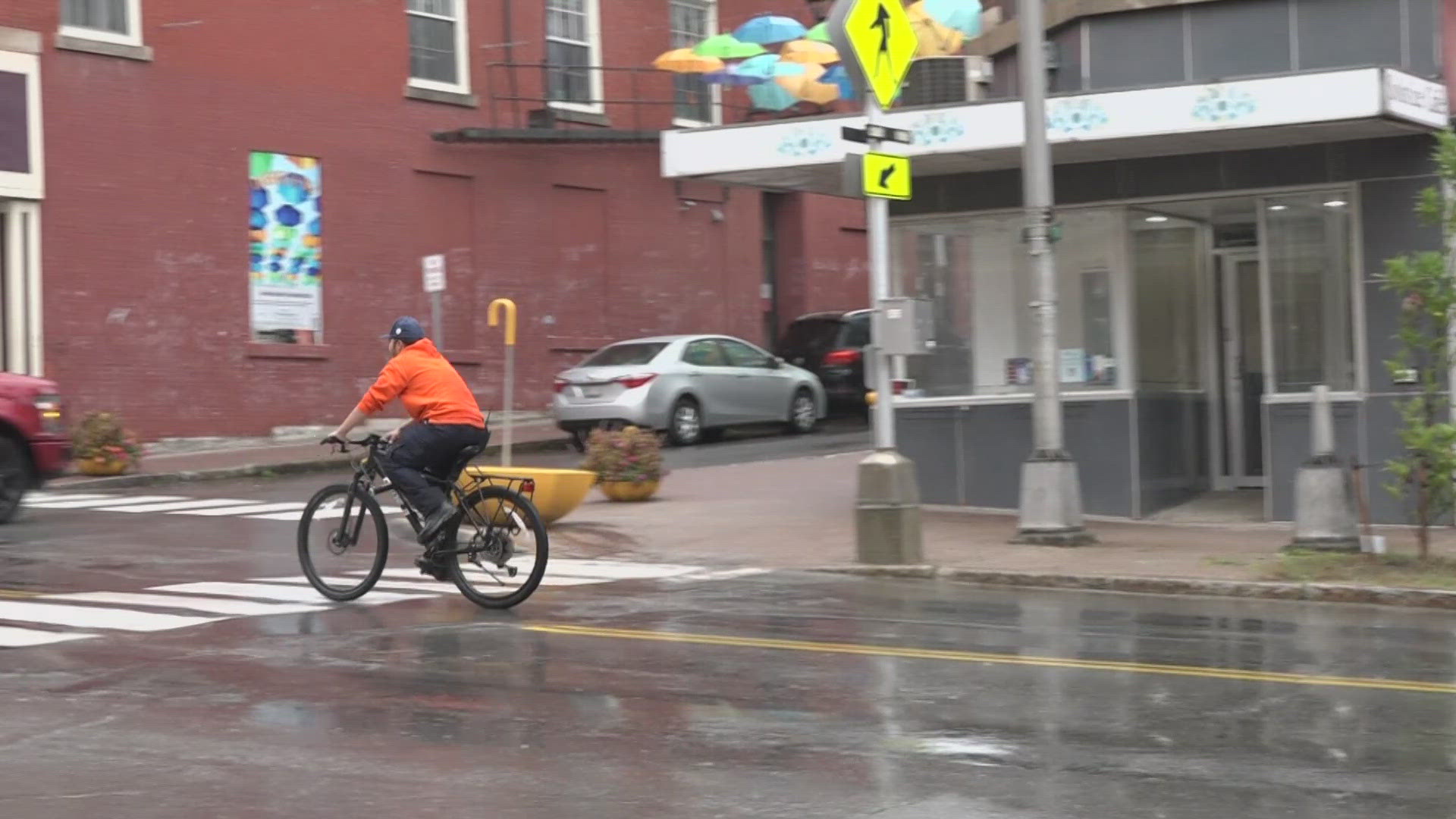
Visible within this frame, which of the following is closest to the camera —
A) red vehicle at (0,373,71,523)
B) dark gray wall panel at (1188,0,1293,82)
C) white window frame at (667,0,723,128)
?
red vehicle at (0,373,71,523)

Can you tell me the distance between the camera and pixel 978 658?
9.00 m

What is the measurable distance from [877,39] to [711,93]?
746 inches

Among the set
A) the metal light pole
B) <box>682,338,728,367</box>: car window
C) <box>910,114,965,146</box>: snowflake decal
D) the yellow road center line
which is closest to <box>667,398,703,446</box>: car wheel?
<box>682,338,728,367</box>: car window

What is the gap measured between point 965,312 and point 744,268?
610 inches

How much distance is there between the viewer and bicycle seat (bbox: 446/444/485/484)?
1121 centimetres

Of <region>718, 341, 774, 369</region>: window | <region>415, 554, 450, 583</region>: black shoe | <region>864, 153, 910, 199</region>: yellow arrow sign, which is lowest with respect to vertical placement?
<region>415, 554, 450, 583</region>: black shoe

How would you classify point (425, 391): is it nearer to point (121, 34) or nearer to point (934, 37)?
point (934, 37)

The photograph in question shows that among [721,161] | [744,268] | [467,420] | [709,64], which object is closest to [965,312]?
[721,161]

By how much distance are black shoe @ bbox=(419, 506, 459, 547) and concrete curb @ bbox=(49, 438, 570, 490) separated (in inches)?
310

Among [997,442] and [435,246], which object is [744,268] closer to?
[435,246]

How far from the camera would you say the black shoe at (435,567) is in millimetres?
11117

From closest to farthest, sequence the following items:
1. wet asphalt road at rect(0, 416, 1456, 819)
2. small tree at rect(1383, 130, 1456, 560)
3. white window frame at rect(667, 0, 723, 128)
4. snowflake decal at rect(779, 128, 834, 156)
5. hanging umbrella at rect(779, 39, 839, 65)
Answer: wet asphalt road at rect(0, 416, 1456, 819) < small tree at rect(1383, 130, 1456, 560) < snowflake decal at rect(779, 128, 834, 156) < hanging umbrella at rect(779, 39, 839, 65) < white window frame at rect(667, 0, 723, 128)

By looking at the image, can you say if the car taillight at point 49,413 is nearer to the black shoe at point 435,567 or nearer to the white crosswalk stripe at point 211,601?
the white crosswalk stripe at point 211,601

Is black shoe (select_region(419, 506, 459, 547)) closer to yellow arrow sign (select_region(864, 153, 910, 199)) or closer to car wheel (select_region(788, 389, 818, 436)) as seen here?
yellow arrow sign (select_region(864, 153, 910, 199))
